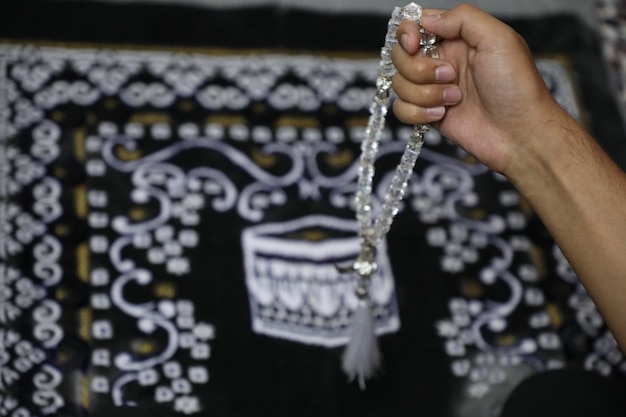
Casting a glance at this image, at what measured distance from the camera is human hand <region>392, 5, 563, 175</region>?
1.15 m

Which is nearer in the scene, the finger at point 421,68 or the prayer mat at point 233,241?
the finger at point 421,68

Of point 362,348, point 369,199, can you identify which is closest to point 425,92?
point 369,199

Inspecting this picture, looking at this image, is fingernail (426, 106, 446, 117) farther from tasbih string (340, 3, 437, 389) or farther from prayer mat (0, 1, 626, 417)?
prayer mat (0, 1, 626, 417)

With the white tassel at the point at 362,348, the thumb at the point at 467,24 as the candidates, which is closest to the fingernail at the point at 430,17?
the thumb at the point at 467,24

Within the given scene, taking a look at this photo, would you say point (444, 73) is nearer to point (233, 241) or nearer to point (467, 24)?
point (467, 24)

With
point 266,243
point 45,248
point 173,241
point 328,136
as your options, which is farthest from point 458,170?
point 45,248

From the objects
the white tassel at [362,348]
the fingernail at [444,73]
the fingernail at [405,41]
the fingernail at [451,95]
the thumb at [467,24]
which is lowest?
the white tassel at [362,348]

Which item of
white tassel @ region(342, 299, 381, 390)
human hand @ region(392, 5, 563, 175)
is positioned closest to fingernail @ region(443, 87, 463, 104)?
human hand @ region(392, 5, 563, 175)

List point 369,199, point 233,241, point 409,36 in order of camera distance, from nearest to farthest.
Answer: point 409,36 → point 369,199 → point 233,241

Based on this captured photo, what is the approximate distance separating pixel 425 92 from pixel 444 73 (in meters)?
0.03

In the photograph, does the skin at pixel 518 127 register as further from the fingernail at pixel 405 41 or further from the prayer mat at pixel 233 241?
the prayer mat at pixel 233 241

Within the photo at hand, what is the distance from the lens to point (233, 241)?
4.92 feet

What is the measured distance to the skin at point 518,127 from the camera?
3.63 feet

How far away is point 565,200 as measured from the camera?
1141mm
